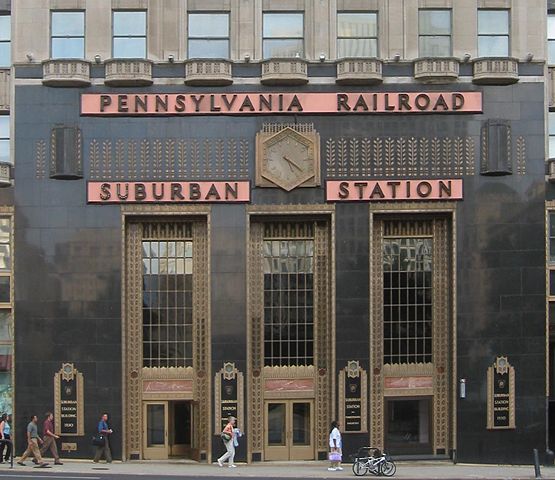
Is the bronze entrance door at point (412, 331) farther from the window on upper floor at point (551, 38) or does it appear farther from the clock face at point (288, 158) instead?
the window on upper floor at point (551, 38)

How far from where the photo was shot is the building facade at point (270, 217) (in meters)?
32.2

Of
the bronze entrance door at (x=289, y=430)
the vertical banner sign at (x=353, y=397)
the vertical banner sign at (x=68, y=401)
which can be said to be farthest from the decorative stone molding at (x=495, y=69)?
the vertical banner sign at (x=68, y=401)

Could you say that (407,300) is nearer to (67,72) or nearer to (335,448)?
(335,448)

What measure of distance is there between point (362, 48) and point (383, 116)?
2727mm

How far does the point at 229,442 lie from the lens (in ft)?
102

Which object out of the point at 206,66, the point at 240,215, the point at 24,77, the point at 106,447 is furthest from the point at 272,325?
the point at 24,77

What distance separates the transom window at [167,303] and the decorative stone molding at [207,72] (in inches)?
235

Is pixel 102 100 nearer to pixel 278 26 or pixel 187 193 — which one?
pixel 187 193

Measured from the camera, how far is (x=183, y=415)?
3300cm

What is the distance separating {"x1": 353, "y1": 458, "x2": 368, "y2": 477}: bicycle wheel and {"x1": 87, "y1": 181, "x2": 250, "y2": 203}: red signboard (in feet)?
32.8

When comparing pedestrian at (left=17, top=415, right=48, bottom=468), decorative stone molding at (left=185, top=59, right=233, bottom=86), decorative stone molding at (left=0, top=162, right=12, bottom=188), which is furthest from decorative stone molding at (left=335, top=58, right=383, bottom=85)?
pedestrian at (left=17, top=415, right=48, bottom=468)

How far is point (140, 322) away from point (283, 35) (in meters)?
11.8

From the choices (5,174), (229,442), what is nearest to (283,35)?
(5,174)

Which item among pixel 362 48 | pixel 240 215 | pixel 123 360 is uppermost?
pixel 362 48
